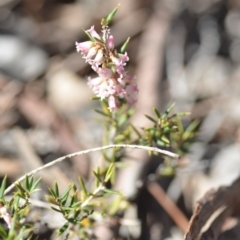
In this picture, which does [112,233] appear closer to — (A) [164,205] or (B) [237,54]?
(A) [164,205]

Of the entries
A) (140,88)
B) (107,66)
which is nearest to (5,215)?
(107,66)

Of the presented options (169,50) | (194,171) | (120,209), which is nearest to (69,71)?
(169,50)

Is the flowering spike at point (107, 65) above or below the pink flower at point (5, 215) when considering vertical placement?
above

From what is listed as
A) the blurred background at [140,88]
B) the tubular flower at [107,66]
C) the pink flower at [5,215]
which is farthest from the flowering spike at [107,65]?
the blurred background at [140,88]

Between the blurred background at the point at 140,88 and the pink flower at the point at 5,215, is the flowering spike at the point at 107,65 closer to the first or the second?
the pink flower at the point at 5,215

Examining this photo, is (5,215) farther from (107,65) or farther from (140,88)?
(140,88)

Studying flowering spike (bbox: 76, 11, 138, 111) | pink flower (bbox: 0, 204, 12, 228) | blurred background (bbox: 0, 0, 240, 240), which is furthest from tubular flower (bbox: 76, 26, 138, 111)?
blurred background (bbox: 0, 0, 240, 240)
